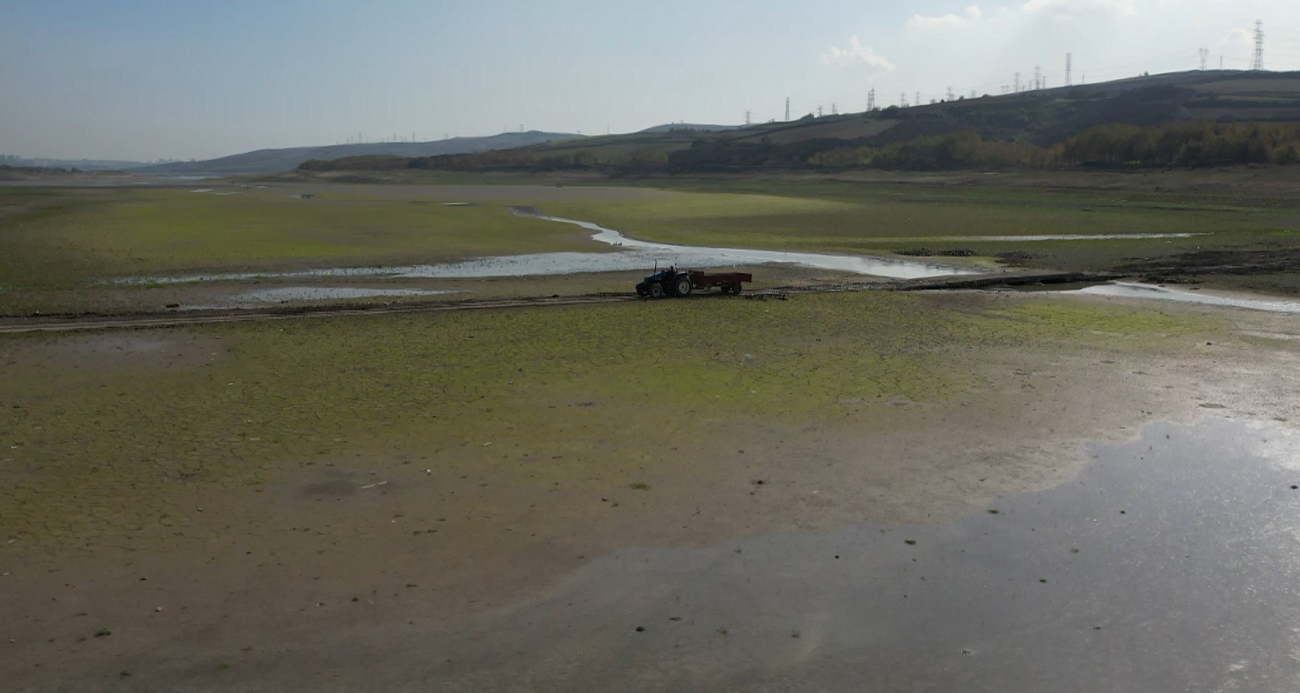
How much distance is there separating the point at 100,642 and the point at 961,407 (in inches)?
470

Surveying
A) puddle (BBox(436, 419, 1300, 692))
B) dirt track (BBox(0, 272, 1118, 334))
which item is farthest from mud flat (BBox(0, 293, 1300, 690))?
dirt track (BBox(0, 272, 1118, 334))

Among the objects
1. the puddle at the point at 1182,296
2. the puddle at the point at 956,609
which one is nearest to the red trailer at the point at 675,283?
the puddle at the point at 1182,296

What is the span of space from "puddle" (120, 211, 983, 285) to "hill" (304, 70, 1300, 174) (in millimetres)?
101979

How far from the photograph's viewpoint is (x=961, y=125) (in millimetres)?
174125

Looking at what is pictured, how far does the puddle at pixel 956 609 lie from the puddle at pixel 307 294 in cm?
1985

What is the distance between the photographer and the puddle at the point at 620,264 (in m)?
33.7

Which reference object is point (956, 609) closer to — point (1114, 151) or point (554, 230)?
point (554, 230)

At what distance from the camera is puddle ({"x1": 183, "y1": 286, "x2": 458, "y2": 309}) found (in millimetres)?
27438

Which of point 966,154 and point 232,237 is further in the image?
point 966,154

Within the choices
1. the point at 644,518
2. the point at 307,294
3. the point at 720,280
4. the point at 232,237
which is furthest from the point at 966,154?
the point at 644,518

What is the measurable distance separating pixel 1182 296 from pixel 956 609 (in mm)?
23437

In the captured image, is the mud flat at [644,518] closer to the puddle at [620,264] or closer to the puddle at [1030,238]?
the puddle at [620,264]

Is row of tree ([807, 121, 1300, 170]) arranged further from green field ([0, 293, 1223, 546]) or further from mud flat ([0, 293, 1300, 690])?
mud flat ([0, 293, 1300, 690])

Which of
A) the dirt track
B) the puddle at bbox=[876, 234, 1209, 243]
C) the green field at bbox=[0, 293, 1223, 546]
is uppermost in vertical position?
the puddle at bbox=[876, 234, 1209, 243]
